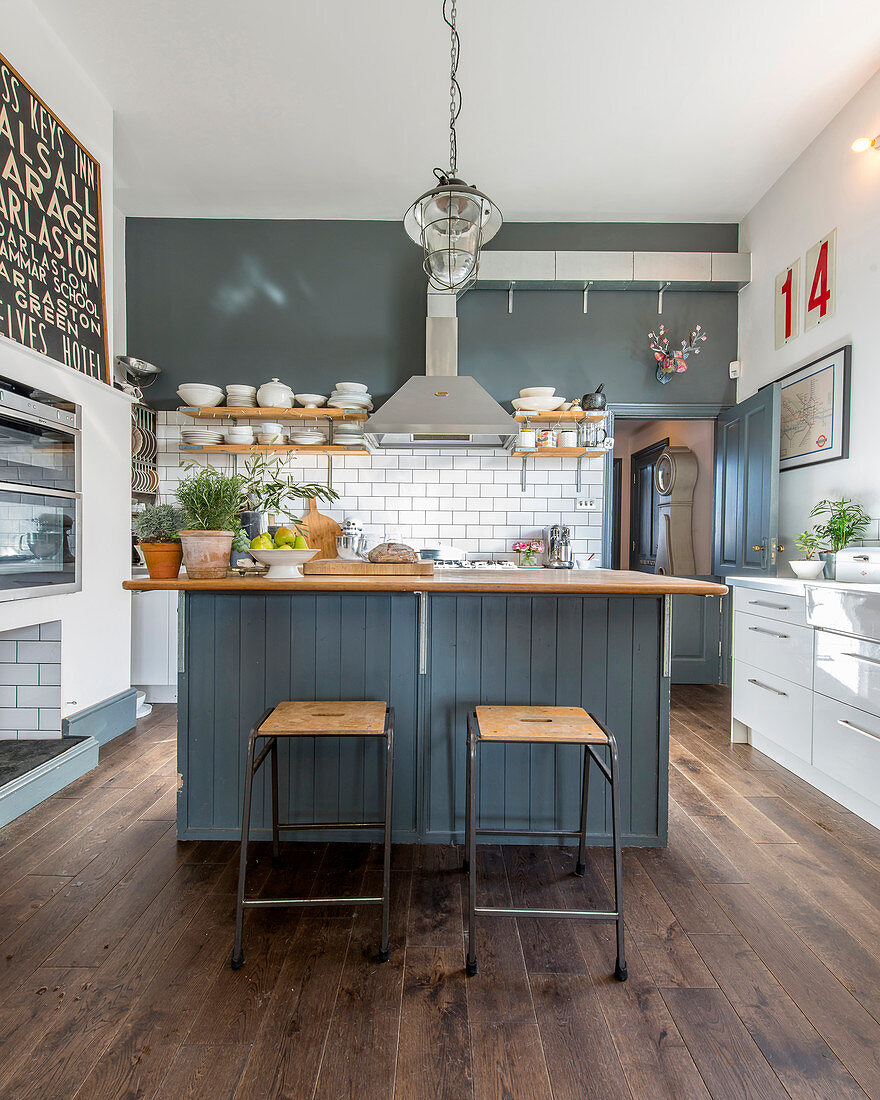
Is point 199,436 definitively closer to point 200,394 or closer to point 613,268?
point 200,394

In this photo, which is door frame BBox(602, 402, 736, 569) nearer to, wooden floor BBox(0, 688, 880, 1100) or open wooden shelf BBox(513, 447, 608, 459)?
open wooden shelf BBox(513, 447, 608, 459)

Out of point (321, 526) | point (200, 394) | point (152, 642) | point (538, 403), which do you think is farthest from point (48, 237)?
point (538, 403)

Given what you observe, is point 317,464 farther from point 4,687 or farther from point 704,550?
point 704,550

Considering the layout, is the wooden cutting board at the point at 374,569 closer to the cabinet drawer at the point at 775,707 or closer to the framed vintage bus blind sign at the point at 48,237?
the framed vintage bus blind sign at the point at 48,237

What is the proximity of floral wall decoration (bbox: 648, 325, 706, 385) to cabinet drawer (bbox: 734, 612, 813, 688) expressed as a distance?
1.94 meters

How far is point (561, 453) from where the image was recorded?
421cm

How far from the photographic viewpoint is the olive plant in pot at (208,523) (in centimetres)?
198

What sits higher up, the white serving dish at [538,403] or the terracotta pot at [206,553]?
the white serving dish at [538,403]

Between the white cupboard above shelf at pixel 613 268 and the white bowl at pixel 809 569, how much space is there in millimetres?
2353

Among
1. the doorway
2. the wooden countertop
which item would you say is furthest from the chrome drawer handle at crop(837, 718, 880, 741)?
the doorway

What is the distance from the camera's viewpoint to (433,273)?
6.98 ft

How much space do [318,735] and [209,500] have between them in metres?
0.93

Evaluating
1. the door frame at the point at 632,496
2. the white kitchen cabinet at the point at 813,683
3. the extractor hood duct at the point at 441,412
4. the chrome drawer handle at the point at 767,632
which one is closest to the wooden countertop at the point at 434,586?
the white kitchen cabinet at the point at 813,683

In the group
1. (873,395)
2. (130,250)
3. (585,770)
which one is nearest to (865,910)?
(585,770)
